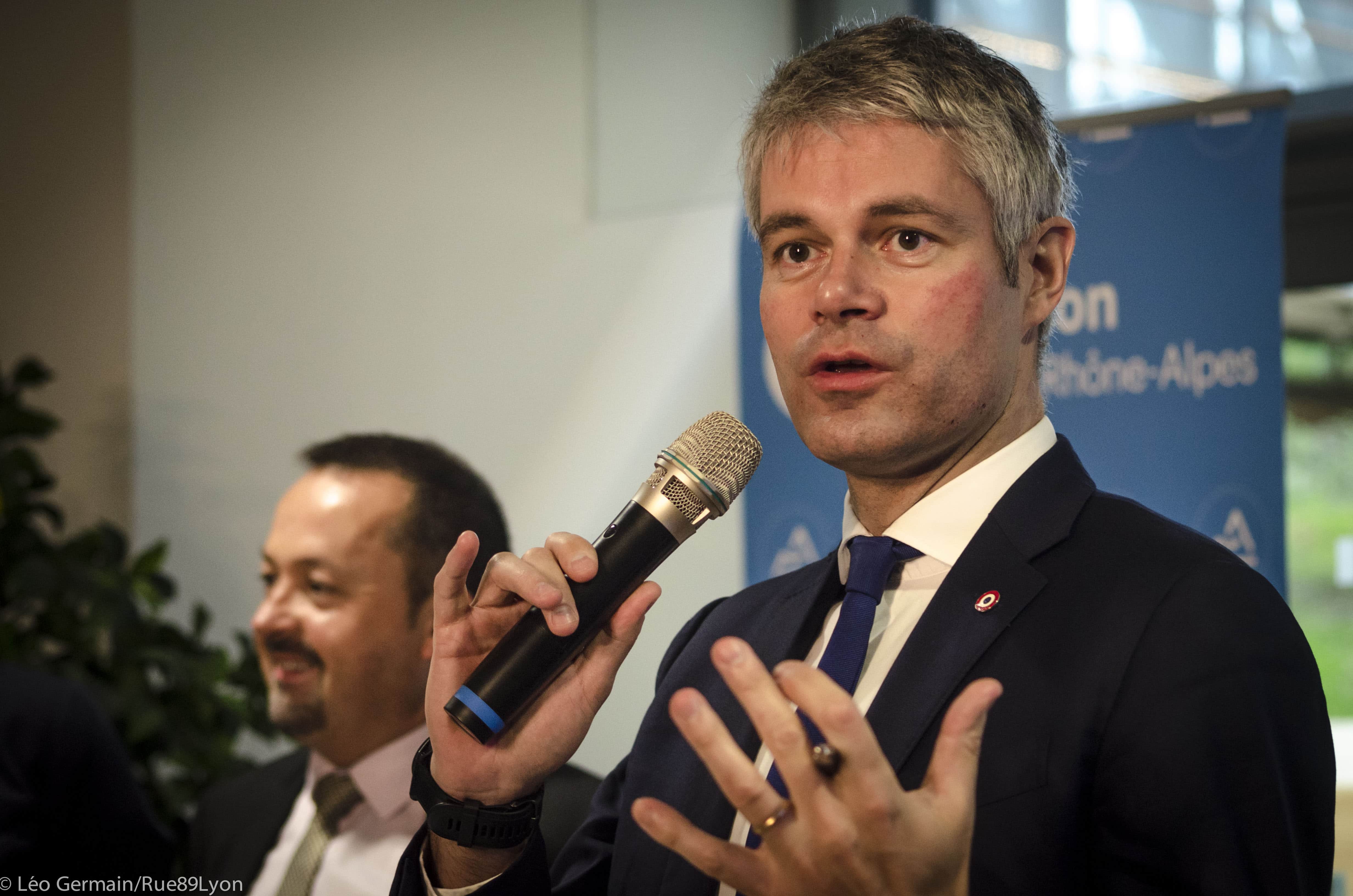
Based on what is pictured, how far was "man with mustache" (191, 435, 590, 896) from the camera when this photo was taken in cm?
194

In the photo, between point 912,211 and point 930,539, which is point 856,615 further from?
point 912,211

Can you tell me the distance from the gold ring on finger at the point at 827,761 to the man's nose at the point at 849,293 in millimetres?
510

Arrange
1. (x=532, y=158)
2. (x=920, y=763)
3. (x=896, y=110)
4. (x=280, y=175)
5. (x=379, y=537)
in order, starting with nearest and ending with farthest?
(x=920, y=763), (x=896, y=110), (x=379, y=537), (x=532, y=158), (x=280, y=175)

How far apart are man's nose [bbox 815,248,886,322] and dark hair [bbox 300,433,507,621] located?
105 cm

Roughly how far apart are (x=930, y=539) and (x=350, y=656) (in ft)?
3.87

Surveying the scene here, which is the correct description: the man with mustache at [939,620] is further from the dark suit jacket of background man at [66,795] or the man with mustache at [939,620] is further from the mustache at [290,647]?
the dark suit jacket of background man at [66,795]

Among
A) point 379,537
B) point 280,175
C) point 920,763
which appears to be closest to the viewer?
point 920,763

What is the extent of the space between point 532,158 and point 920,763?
280 centimetres

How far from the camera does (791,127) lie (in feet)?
4.08

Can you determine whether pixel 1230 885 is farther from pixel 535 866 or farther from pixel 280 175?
pixel 280 175

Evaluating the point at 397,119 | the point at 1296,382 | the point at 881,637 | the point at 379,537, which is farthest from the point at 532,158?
the point at 881,637

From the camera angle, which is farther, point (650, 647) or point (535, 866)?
point (650, 647)

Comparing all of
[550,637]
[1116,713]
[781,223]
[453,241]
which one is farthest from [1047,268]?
[453,241]

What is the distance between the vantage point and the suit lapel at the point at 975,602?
1.04 meters
